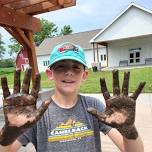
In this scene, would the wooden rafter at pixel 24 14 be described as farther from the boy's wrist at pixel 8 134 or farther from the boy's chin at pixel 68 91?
the boy's wrist at pixel 8 134

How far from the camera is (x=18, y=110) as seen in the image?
1623mm

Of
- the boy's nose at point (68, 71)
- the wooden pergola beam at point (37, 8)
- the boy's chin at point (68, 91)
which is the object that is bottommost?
the boy's chin at point (68, 91)

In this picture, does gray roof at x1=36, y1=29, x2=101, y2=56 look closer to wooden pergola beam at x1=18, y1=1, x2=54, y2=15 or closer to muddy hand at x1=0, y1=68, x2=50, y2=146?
wooden pergola beam at x1=18, y1=1, x2=54, y2=15

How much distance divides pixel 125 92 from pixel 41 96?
673 centimetres

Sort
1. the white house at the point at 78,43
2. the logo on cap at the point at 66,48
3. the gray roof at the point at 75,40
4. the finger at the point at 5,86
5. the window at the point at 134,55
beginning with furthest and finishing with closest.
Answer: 1. the gray roof at the point at 75,40
2. the white house at the point at 78,43
3. the window at the point at 134,55
4. the logo on cap at the point at 66,48
5. the finger at the point at 5,86

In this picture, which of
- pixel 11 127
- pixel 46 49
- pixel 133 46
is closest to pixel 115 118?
pixel 11 127

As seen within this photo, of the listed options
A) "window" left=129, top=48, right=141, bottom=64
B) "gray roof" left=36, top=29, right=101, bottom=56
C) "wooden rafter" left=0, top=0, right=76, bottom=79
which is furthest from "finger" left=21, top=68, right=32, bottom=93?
"gray roof" left=36, top=29, right=101, bottom=56

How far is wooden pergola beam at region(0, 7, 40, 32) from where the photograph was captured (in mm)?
5273

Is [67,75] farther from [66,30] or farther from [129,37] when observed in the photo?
[66,30]

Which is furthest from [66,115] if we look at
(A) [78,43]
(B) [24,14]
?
(A) [78,43]

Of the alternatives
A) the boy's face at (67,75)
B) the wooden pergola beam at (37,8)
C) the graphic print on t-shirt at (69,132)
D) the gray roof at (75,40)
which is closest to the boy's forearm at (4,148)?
the graphic print on t-shirt at (69,132)

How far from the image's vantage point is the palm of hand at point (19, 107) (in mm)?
1609

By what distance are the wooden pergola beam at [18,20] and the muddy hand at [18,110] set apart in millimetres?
3823

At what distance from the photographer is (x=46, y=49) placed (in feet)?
124
